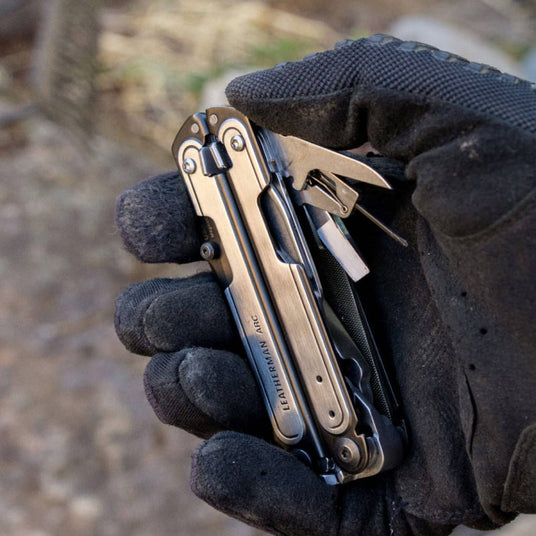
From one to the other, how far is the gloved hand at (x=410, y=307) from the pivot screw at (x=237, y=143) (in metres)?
0.08

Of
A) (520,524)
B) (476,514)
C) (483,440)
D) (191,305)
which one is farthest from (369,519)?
(520,524)

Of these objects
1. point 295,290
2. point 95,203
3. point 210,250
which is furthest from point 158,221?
point 95,203

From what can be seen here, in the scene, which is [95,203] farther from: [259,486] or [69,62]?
[259,486]

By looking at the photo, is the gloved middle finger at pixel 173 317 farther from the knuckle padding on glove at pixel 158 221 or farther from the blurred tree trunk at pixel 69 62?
the blurred tree trunk at pixel 69 62

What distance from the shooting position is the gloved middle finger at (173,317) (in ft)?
5.06

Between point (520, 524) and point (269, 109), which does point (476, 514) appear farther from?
point (520, 524)

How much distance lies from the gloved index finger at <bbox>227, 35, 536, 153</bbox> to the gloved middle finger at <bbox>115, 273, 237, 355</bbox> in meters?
0.38

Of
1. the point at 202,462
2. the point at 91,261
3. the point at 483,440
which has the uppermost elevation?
the point at 91,261

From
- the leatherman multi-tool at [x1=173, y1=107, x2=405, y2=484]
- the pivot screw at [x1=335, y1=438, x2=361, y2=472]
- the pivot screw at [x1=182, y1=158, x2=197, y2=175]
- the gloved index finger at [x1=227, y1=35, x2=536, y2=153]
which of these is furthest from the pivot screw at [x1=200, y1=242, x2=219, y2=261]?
the pivot screw at [x1=335, y1=438, x2=361, y2=472]

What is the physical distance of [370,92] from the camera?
133cm

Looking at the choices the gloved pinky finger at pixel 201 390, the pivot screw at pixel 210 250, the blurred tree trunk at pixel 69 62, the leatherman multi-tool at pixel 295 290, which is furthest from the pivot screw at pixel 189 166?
the blurred tree trunk at pixel 69 62

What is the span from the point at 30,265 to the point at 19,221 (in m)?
0.30

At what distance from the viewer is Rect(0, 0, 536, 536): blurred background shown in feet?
9.20

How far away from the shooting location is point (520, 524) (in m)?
2.79
